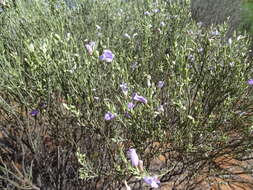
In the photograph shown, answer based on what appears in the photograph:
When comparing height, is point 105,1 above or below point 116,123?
above

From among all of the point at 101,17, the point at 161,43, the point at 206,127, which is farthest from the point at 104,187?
the point at 101,17

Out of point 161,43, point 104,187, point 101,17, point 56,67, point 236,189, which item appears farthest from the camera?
point 101,17

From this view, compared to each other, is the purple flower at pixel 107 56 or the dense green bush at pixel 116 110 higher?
the purple flower at pixel 107 56

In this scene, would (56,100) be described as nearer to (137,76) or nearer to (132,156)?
(137,76)

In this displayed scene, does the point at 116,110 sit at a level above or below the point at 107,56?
below

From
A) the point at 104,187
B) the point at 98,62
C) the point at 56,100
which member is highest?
the point at 98,62

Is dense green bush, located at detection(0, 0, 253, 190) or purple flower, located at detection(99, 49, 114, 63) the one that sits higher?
purple flower, located at detection(99, 49, 114, 63)

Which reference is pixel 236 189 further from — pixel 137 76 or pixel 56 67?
pixel 56 67

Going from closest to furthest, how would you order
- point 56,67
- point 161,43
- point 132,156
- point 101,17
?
1. point 132,156
2. point 56,67
3. point 161,43
4. point 101,17

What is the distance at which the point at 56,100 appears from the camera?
1.96 metres

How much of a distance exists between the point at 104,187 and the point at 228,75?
4.60 feet

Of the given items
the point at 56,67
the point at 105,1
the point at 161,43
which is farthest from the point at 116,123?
the point at 105,1

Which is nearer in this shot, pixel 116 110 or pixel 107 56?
pixel 107 56

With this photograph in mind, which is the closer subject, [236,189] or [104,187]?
[104,187]
